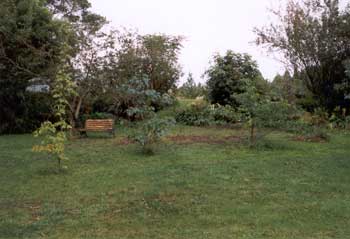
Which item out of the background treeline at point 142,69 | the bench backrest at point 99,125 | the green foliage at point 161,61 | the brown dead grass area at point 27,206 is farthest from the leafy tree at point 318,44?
the brown dead grass area at point 27,206

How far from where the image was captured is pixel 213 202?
5.80 meters

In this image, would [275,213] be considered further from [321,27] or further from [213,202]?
[321,27]

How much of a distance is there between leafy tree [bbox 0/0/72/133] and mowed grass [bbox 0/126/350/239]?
11.2 feet

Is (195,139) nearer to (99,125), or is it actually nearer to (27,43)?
(99,125)

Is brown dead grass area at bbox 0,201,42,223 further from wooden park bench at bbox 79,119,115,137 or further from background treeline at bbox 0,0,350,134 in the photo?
wooden park bench at bbox 79,119,115,137

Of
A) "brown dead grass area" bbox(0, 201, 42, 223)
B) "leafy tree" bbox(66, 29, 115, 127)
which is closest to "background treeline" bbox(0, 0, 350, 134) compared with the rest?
"leafy tree" bbox(66, 29, 115, 127)

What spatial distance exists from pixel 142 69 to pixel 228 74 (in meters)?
3.62

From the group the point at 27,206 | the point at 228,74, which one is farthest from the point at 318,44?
the point at 27,206

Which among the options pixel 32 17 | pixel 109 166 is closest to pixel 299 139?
pixel 109 166

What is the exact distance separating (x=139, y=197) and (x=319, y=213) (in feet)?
7.66

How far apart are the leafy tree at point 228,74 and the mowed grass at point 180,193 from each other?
A: 8578 millimetres

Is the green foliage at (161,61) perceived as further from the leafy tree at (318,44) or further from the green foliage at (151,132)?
the green foliage at (151,132)

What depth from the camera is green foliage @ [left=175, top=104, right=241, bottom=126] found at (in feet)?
52.4

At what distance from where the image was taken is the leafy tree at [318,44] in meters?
16.0
